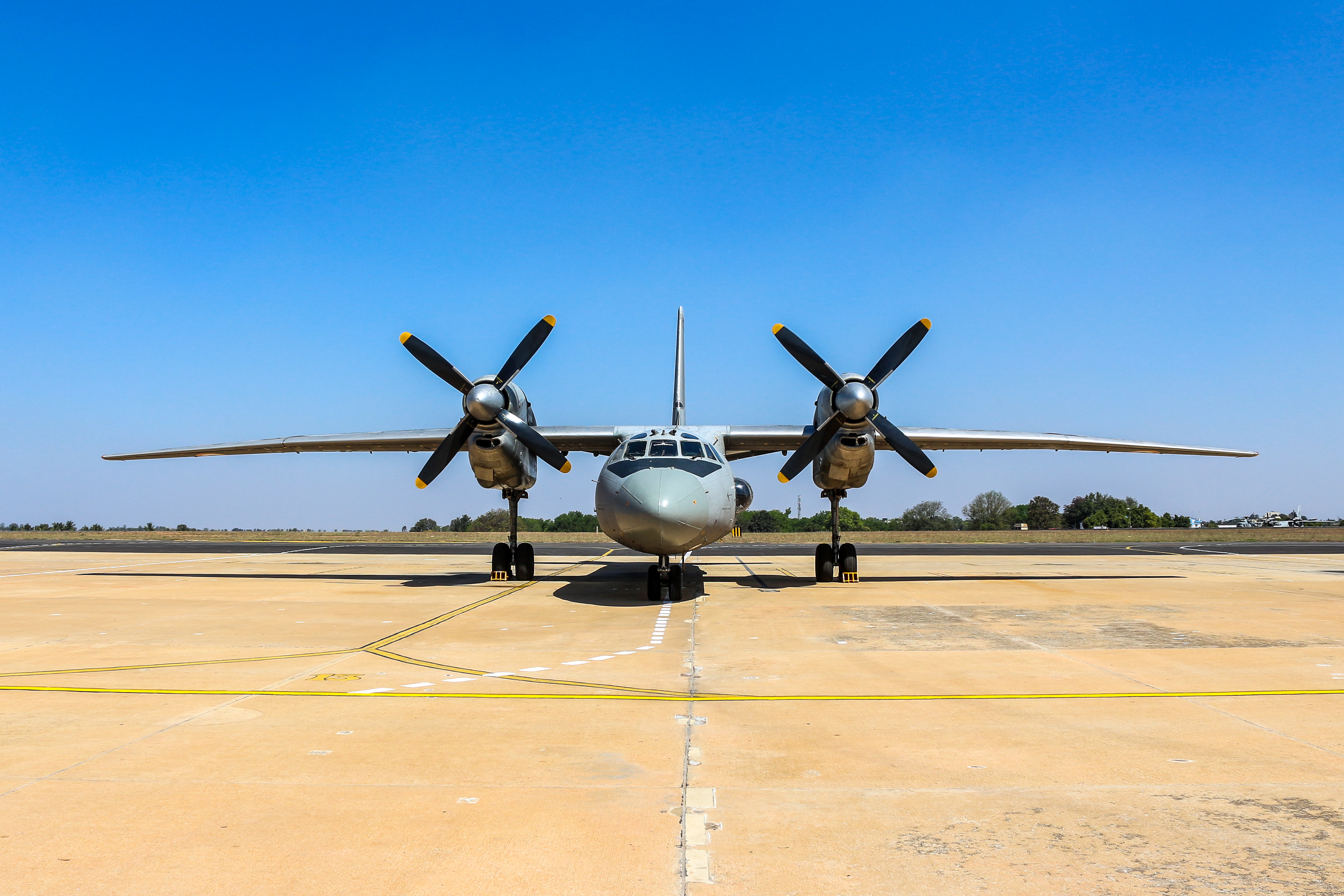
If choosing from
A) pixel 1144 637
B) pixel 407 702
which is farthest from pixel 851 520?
pixel 407 702

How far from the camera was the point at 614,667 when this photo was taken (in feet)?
29.8

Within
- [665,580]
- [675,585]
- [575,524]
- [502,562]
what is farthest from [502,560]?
[575,524]

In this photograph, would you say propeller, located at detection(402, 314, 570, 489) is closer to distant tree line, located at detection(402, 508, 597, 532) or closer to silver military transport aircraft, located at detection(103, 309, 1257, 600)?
silver military transport aircraft, located at detection(103, 309, 1257, 600)

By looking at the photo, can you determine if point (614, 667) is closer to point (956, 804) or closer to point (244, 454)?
point (956, 804)

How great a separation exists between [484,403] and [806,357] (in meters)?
7.49

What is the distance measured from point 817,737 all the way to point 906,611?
8986 mm

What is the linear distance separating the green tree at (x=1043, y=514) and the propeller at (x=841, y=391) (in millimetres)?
91041

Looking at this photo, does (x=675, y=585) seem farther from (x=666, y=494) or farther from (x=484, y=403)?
(x=484, y=403)

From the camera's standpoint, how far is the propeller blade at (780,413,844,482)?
62.7 feet

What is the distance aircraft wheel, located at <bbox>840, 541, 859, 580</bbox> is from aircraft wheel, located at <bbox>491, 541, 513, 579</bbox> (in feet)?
28.1

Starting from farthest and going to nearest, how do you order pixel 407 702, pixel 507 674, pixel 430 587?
pixel 430 587 → pixel 507 674 → pixel 407 702

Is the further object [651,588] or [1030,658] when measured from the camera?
[651,588]

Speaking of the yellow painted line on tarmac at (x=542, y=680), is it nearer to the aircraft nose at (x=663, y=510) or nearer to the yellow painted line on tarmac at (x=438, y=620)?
the yellow painted line on tarmac at (x=438, y=620)

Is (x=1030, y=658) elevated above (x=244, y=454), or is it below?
below
